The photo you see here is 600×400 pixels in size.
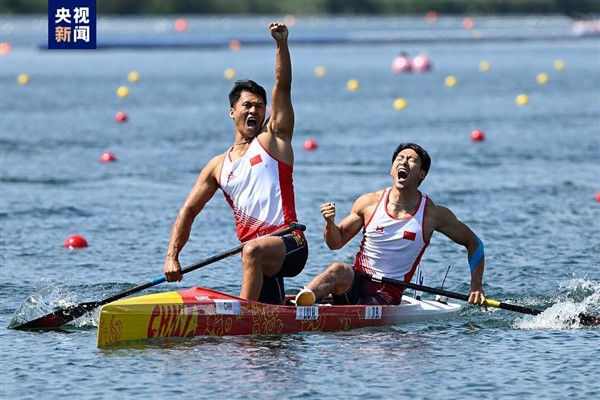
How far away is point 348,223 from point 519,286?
9.86 ft

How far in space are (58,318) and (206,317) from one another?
1.44 m

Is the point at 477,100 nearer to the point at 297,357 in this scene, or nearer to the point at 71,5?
the point at 71,5

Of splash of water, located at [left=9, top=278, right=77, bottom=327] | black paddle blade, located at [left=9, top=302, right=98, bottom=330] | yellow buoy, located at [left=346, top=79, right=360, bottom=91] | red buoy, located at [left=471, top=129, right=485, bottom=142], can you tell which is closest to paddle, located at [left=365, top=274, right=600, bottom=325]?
black paddle blade, located at [left=9, top=302, right=98, bottom=330]

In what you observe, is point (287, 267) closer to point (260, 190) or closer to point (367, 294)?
point (260, 190)

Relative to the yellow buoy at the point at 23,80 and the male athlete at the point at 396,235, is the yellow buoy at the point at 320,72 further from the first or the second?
the male athlete at the point at 396,235

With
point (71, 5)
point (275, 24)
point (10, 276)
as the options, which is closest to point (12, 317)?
point (10, 276)

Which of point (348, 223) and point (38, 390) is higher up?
point (348, 223)

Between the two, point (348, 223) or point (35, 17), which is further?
point (35, 17)

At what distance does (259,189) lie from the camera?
10.4 metres

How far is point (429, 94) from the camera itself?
39000mm

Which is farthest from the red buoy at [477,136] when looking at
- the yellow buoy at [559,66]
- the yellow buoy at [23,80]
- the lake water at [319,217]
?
the yellow buoy at [559,66]

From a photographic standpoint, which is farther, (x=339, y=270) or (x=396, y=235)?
(x=396, y=235)

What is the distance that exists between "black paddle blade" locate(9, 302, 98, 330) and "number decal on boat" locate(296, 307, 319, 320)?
1742 millimetres

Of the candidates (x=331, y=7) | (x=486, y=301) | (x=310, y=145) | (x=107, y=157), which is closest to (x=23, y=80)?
(x=310, y=145)
